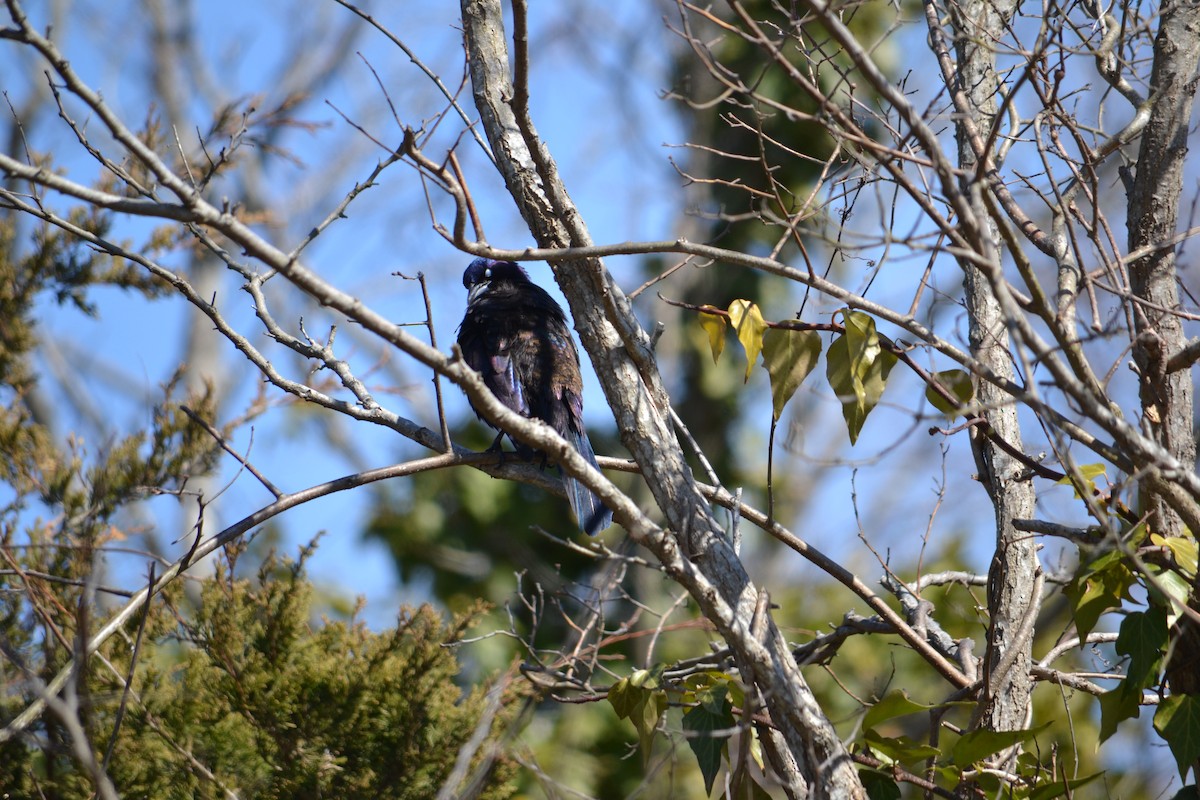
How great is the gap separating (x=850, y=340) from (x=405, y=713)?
203 centimetres

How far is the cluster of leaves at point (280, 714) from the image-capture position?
128 inches

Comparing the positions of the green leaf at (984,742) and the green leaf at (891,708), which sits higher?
the green leaf at (891,708)

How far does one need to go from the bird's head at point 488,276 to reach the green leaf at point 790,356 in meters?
2.32

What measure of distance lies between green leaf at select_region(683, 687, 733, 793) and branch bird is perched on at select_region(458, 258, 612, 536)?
1327 mm

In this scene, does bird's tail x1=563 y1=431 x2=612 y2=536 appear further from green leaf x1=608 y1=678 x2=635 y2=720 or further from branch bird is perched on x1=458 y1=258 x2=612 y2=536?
green leaf x1=608 y1=678 x2=635 y2=720

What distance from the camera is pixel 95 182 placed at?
479 centimetres

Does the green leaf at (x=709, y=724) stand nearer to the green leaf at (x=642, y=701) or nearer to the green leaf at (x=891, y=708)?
the green leaf at (x=642, y=701)

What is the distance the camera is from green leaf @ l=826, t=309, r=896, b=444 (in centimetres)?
216

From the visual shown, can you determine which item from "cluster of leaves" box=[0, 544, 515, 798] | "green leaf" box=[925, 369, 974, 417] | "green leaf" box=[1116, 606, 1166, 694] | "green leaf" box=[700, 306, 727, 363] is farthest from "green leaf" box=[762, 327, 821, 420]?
"cluster of leaves" box=[0, 544, 515, 798]

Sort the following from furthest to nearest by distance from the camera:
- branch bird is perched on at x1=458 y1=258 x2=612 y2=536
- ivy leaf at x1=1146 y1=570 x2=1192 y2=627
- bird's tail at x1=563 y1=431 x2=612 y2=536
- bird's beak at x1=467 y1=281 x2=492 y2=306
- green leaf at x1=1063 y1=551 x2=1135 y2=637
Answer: bird's beak at x1=467 y1=281 x2=492 y2=306 → branch bird is perched on at x1=458 y1=258 x2=612 y2=536 → bird's tail at x1=563 y1=431 x2=612 y2=536 → green leaf at x1=1063 y1=551 x2=1135 y2=637 → ivy leaf at x1=1146 y1=570 x2=1192 y2=627

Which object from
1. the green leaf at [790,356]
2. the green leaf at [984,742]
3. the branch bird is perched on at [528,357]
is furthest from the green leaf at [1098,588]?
the branch bird is perched on at [528,357]

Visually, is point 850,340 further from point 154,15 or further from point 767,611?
point 154,15

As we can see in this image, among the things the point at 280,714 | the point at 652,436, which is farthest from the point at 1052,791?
the point at 280,714

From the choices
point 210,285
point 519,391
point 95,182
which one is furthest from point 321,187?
point 519,391
